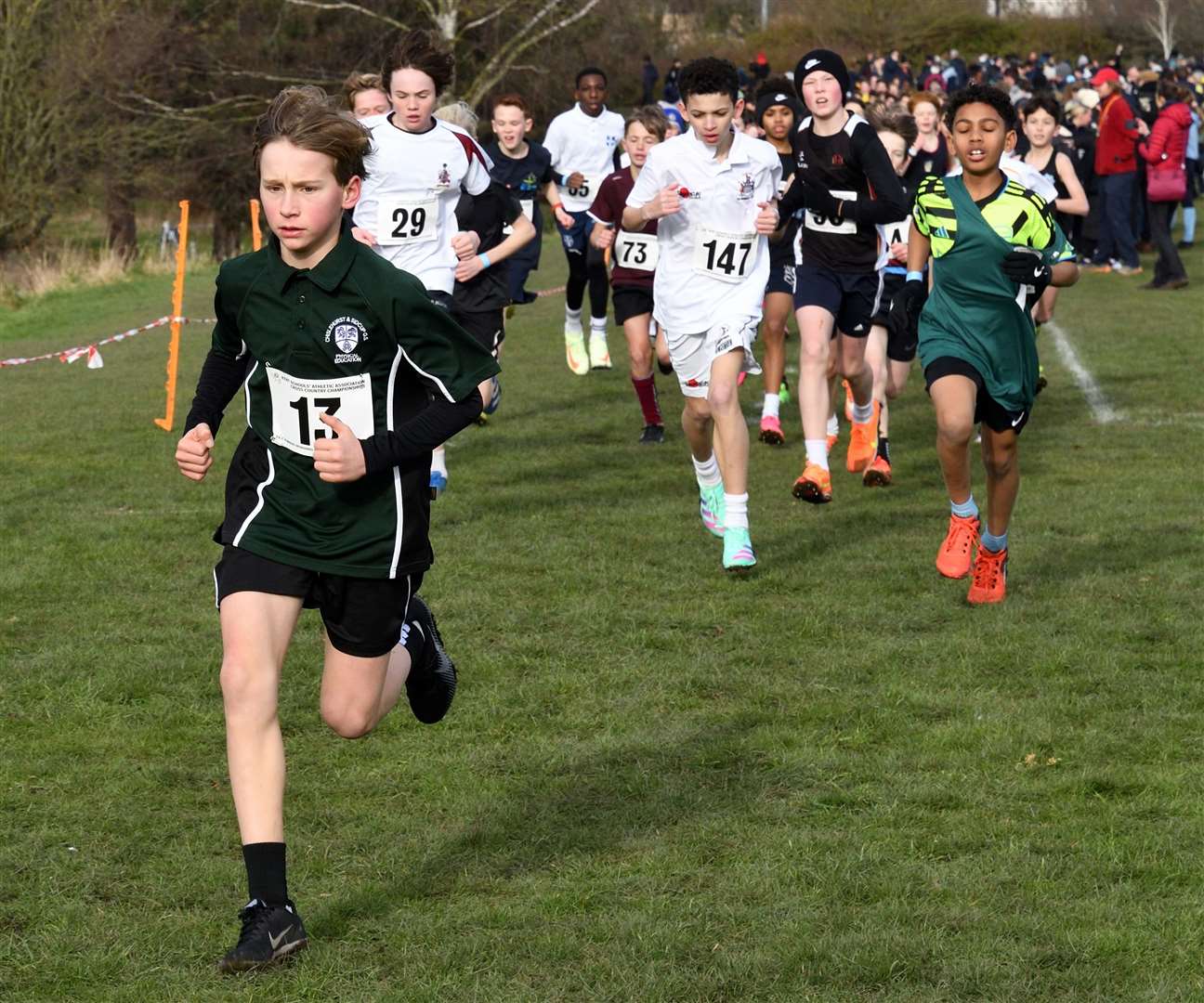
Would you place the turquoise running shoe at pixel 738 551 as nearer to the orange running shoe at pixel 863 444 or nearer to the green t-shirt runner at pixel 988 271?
the green t-shirt runner at pixel 988 271

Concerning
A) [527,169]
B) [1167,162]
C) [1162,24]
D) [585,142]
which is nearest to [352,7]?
[1167,162]

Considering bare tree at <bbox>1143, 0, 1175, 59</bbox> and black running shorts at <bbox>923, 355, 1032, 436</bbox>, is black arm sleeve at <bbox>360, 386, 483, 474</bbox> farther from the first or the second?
bare tree at <bbox>1143, 0, 1175, 59</bbox>

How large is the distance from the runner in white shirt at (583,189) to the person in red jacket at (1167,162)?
8.39m

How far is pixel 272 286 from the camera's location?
4.52 metres

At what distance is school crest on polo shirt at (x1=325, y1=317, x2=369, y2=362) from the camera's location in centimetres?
448

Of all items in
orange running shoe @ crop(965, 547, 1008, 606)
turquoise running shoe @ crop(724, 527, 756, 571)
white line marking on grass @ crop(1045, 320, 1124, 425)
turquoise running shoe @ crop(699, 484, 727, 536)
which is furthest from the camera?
white line marking on grass @ crop(1045, 320, 1124, 425)

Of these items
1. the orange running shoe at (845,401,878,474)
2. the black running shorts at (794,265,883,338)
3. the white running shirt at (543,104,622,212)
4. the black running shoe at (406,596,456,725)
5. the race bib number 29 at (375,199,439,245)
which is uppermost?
the white running shirt at (543,104,622,212)

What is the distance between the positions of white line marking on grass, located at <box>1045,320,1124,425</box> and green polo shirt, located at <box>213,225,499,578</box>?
9.63 metres

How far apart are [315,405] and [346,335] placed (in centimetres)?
19

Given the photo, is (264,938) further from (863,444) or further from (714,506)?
(863,444)

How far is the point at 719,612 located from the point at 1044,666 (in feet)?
4.95

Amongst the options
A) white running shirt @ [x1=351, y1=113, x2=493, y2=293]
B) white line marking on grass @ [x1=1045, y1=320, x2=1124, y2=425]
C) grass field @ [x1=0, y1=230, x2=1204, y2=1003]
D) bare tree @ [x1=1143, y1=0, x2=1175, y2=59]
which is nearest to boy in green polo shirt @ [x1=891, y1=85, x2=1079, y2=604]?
grass field @ [x1=0, y1=230, x2=1204, y2=1003]

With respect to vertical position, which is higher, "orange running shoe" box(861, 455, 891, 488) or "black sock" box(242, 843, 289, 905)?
"black sock" box(242, 843, 289, 905)

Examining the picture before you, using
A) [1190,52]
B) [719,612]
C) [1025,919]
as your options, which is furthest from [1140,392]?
[1190,52]
